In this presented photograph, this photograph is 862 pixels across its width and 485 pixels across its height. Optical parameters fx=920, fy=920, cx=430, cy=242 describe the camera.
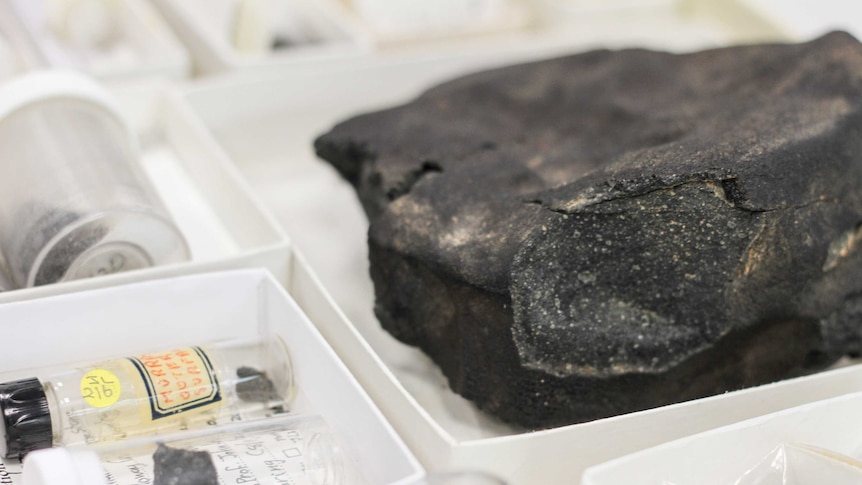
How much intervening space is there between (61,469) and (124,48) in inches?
35.4

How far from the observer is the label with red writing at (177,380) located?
0.69 m

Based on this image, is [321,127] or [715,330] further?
[321,127]

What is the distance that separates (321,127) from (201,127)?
9.2 inches

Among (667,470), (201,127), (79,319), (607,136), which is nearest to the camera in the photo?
(667,470)

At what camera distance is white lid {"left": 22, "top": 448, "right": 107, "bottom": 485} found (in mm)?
546

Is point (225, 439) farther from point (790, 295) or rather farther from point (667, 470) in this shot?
point (790, 295)

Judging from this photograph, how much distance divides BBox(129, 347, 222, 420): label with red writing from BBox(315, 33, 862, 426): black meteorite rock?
177mm

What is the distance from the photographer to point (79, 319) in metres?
0.74

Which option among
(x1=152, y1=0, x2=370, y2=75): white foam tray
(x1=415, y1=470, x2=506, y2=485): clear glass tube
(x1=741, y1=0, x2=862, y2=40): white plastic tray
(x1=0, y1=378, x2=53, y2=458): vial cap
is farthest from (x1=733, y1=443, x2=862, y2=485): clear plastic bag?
(x1=741, y1=0, x2=862, y2=40): white plastic tray

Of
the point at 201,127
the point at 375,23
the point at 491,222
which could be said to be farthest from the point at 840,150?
the point at 375,23

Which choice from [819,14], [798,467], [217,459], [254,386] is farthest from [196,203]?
[819,14]

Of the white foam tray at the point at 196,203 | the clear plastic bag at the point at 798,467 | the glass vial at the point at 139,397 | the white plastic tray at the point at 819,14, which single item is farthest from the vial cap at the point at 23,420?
the white plastic tray at the point at 819,14

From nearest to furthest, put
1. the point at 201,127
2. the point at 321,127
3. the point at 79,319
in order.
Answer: the point at 79,319 < the point at 201,127 < the point at 321,127

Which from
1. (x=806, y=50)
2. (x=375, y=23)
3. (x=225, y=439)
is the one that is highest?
(x=375, y=23)
